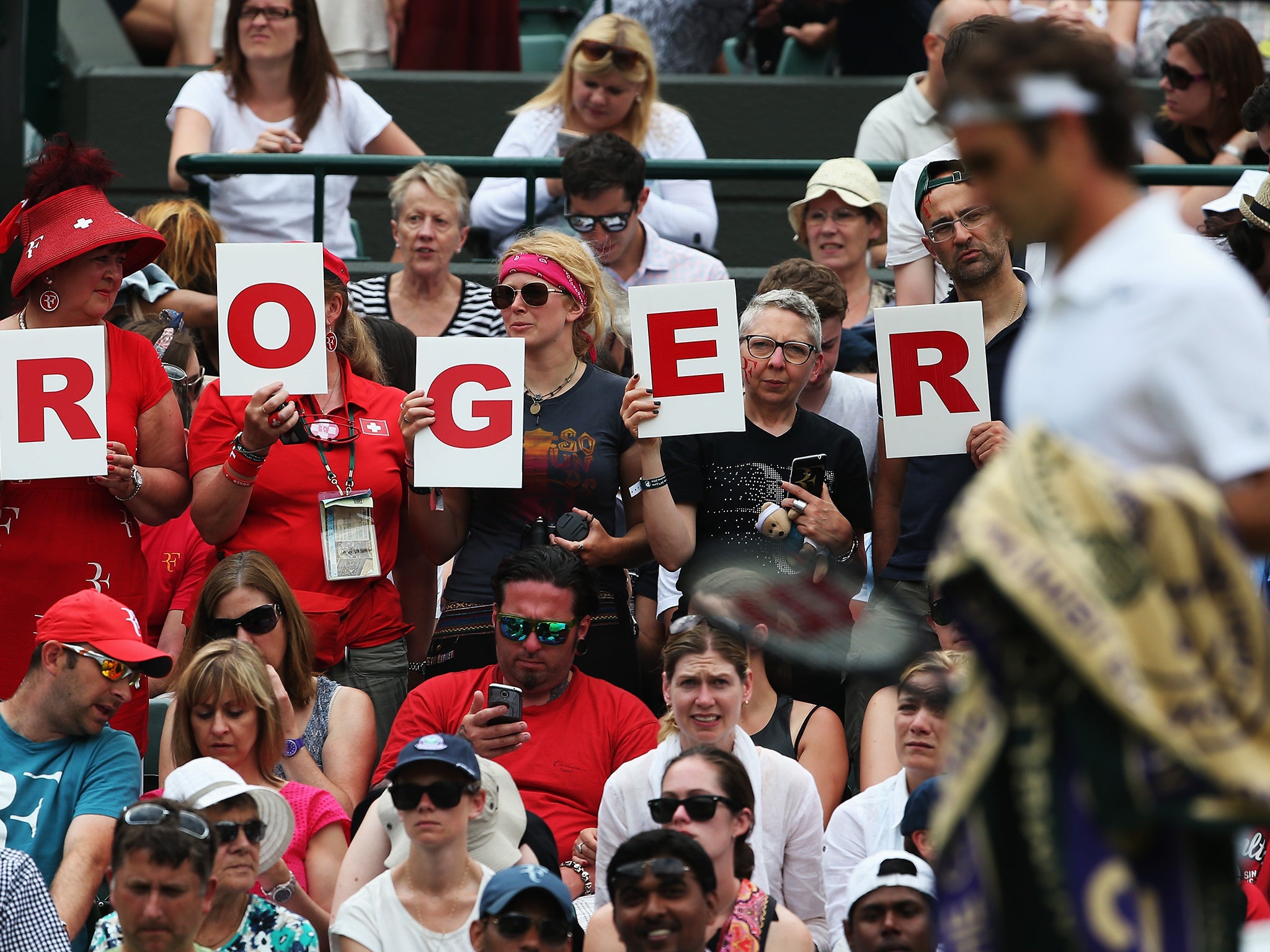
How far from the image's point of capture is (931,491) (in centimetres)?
601

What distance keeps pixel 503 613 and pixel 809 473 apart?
1.15 meters

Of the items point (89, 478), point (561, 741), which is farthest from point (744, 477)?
point (89, 478)

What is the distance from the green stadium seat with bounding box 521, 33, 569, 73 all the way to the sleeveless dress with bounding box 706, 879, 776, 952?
24.5 feet

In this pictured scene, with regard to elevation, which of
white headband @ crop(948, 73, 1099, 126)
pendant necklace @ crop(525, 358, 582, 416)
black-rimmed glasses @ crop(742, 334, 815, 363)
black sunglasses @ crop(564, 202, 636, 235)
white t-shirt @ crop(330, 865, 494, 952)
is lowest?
white t-shirt @ crop(330, 865, 494, 952)

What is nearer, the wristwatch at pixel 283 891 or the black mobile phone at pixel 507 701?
the wristwatch at pixel 283 891

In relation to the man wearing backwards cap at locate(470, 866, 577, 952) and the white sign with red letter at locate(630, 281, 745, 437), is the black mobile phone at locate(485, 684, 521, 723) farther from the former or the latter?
the white sign with red letter at locate(630, 281, 745, 437)

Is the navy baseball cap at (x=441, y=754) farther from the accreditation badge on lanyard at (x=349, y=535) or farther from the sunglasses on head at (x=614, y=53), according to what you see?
the sunglasses on head at (x=614, y=53)

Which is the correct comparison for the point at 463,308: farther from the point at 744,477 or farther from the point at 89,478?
the point at 89,478

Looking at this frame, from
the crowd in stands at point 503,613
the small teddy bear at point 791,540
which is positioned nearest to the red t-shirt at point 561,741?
the crowd in stands at point 503,613

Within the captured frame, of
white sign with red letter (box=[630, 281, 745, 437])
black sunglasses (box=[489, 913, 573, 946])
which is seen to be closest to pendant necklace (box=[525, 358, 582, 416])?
white sign with red letter (box=[630, 281, 745, 437])

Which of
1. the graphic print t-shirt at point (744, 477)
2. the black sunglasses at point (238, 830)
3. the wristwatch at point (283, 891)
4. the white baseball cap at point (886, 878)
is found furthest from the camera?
the graphic print t-shirt at point (744, 477)

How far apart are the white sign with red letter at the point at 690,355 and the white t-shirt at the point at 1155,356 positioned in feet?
11.7

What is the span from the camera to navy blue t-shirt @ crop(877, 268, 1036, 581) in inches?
235

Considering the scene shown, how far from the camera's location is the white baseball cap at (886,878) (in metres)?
4.73
